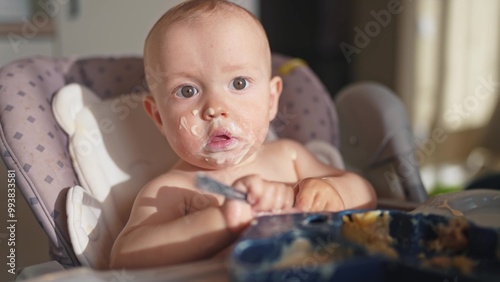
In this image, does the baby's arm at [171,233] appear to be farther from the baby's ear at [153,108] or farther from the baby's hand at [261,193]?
the baby's ear at [153,108]

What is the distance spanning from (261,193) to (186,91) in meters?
0.21

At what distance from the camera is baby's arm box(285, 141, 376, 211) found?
800 mm

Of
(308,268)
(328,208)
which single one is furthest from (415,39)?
(308,268)

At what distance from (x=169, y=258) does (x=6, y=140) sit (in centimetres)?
34

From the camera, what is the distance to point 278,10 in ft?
8.36

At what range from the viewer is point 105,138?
1054 millimetres

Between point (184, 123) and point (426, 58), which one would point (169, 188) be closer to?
point (184, 123)

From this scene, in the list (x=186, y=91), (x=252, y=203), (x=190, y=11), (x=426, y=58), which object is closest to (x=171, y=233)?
(x=252, y=203)

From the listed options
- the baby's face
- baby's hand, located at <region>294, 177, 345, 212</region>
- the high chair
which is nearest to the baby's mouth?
the baby's face

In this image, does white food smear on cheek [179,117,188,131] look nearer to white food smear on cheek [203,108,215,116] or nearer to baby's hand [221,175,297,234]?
white food smear on cheek [203,108,215,116]

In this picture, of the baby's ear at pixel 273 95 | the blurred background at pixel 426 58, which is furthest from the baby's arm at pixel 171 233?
the blurred background at pixel 426 58

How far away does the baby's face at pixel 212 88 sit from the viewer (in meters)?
0.84

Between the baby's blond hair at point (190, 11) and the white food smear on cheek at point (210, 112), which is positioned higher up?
the baby's blond hair at point (190, 11)

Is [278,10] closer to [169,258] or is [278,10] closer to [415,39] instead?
[415,39]
